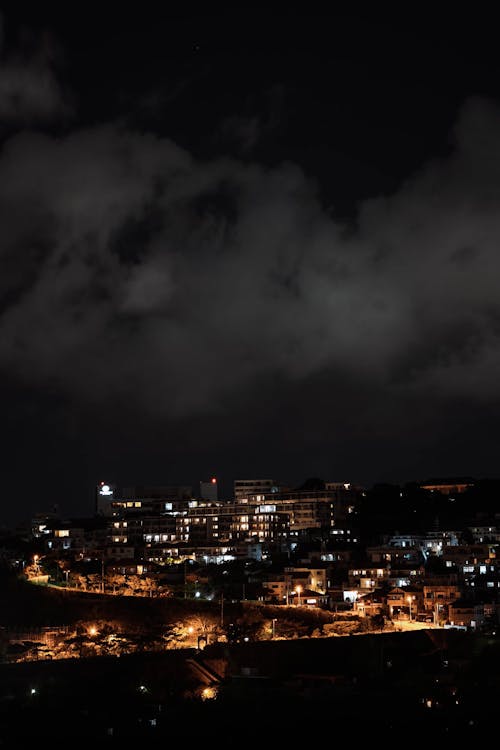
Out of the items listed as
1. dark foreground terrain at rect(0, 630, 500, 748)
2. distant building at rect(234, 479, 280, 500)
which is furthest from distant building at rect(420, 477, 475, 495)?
dark foreground terrain at rect(0, 630, 500, 748)

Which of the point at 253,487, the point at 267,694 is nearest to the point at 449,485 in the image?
the point at 253,487

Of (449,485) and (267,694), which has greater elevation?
(449,485)

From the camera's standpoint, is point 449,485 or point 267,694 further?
point 449,485

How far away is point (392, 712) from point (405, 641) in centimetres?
1058

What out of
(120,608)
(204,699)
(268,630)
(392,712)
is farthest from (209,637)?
(392,712)

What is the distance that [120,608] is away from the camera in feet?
158

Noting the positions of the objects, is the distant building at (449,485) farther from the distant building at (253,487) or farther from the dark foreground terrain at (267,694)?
the dark foreground terrain at (267,694)

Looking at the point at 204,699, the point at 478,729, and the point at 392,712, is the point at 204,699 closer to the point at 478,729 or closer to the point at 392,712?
the point at 392,712

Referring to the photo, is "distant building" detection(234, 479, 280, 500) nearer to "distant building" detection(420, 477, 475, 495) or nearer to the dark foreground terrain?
"distant building" detection(420, 477, 475, 495)

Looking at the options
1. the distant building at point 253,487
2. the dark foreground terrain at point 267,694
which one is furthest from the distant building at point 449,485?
the dark foreground terrain at point 267,694

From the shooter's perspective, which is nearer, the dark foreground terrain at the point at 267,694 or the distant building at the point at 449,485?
the dark foreground terrain at the point at 267,694

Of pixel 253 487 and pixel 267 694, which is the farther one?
pixel 253 487

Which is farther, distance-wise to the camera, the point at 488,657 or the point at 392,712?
the point at 488,657

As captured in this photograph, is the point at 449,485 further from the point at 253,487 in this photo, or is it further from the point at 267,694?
the point at 267,694
